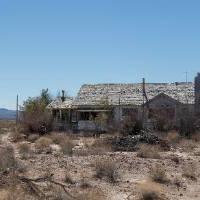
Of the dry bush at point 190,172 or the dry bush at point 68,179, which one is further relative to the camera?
the dry bush at point 190,172

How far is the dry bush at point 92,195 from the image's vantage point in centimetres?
1649

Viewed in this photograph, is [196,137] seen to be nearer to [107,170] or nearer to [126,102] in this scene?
[126,102]

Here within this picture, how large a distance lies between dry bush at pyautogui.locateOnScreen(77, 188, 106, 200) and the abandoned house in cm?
3670

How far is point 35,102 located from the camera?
247 feet

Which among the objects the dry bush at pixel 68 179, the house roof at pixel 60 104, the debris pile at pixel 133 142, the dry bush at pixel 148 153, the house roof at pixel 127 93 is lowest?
the dry bush at pixel 68 179

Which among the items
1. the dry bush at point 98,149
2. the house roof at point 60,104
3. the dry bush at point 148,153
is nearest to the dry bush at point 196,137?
the dry bush at point 98,149

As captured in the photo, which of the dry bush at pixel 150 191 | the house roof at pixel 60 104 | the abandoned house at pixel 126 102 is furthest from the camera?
the house roof at pixel 60 104

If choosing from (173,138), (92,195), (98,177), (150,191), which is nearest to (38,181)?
(98,177)

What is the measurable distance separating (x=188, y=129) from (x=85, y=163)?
82.7ft

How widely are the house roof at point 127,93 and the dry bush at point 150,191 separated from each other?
40.4 metres

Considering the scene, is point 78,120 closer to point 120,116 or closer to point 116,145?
point 120,116

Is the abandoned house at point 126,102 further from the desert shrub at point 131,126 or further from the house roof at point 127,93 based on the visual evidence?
the desert shrub at point 131,126

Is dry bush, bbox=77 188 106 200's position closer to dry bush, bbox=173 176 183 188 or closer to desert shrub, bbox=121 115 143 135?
dry bush, bbox=173 176 183 188

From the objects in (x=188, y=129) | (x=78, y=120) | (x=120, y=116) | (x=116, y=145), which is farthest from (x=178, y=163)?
(x=78, y=120)
